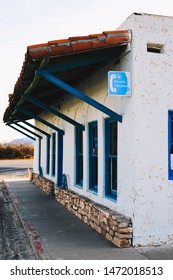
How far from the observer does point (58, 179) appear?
12594mm

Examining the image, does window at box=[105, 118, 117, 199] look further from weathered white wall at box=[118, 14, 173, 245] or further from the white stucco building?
weathered white wall at box=[118, 14, 173, 245]

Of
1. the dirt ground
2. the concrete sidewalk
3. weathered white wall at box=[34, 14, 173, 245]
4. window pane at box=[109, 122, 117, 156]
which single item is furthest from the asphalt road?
weathered white wall at box=[34, 14, 173, 245]

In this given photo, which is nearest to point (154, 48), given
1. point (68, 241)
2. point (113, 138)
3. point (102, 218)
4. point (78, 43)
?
point (78, 43)

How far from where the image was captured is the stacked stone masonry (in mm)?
6027

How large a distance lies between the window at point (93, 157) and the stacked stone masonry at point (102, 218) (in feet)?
1.44

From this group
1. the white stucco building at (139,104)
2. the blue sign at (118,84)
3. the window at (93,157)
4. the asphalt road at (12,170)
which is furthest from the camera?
the asphalt road at (12,170)

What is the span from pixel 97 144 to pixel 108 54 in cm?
237

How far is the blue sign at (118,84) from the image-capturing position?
6113 mm

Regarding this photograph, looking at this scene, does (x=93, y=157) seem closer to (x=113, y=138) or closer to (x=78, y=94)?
(x=113, y=138)

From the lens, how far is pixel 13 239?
7277mm

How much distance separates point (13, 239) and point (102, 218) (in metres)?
1.91

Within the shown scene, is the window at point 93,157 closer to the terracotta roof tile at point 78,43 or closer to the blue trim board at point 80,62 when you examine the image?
the blue trim board at point 80,62

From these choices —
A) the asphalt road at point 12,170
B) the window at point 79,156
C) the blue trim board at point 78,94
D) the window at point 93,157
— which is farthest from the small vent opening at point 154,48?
the asphalt road at point 12,170
